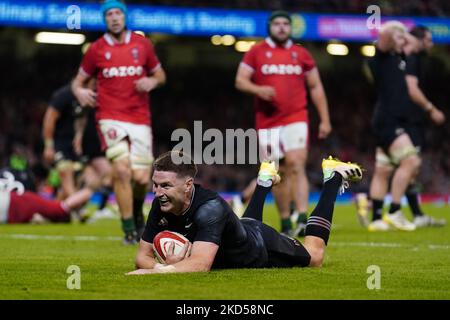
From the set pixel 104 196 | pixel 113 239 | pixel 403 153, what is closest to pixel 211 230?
pixel 113 239

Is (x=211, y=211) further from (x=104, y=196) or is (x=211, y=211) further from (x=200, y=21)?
(x=200, y=21)

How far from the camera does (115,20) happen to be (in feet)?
33.4

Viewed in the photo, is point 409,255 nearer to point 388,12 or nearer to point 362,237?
point 362,237

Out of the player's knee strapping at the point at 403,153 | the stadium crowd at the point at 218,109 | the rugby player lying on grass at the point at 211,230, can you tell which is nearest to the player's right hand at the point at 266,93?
the player's knee strapping at the point at 403,153

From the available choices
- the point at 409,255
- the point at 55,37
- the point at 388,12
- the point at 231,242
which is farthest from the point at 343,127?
the point at 231,242

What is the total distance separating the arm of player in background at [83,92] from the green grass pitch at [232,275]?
142cm

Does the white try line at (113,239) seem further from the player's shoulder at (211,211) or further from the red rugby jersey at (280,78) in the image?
the player's shoulder at (211,211)

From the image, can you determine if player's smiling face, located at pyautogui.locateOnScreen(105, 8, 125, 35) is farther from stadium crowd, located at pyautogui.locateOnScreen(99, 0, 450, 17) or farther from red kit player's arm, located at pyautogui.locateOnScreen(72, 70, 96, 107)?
stadium crowd, located at pyautogui.locateOnScreen(99, 0, 450, 17)

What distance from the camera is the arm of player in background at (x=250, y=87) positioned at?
1095 centimetres

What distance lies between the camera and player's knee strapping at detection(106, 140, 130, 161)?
10.0 m

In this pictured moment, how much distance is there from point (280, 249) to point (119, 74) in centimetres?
385

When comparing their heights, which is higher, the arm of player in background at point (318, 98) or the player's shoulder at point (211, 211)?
the arm of player in background at point (318, 98)

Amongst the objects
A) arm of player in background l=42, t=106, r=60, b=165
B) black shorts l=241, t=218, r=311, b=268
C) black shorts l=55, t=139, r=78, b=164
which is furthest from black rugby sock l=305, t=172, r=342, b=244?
black shorts l=55, t=139, r=78, b=164
